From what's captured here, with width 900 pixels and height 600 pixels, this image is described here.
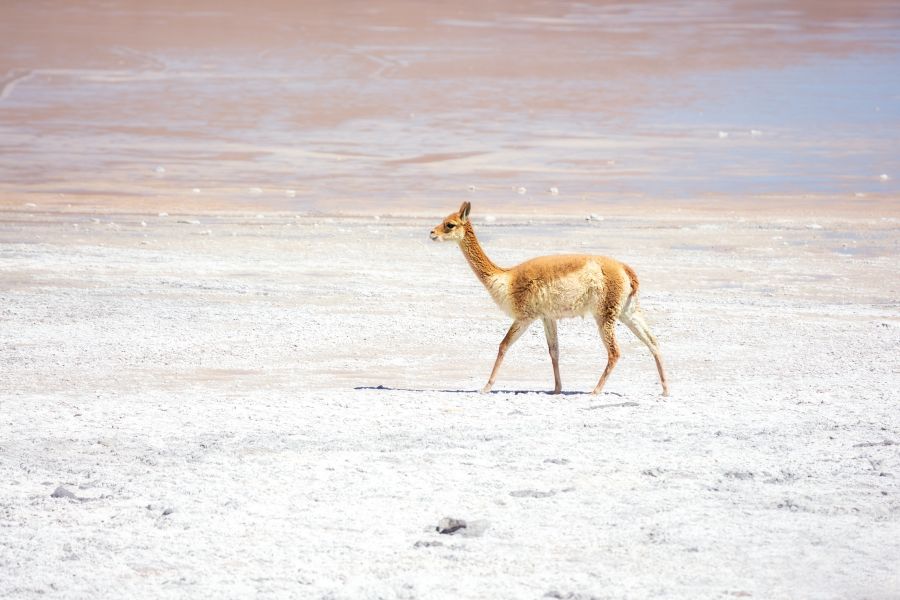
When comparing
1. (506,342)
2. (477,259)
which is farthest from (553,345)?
(477,259)

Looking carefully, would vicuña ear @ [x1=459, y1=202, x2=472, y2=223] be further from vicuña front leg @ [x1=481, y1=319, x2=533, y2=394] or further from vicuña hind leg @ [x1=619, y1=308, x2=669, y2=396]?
vicuña hind leg @ [x1=619, y1=308, x2=669, y2=396]

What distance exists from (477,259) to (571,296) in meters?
0.86

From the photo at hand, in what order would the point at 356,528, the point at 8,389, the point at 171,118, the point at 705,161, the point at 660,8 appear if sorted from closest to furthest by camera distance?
the point at 356,528 < the point at 8,389 < the point at 705,161 < the point at 171,118 < the point at 660,8

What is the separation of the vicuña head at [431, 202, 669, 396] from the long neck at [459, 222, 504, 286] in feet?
0.39

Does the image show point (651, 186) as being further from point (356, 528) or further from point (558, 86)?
point (356, 528)

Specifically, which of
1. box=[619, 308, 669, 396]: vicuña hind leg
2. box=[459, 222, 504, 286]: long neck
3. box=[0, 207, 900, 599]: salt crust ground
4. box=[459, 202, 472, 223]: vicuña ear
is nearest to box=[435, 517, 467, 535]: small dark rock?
box=[0, 207, 900, 599]: salt crust ground

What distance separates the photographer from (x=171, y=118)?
1246 inches

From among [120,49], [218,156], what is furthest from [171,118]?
[120,49]

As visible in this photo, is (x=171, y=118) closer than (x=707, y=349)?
No

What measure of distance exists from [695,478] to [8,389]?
195 inches

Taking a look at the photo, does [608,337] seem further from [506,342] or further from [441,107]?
[441,107]

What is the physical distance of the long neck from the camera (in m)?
10.3

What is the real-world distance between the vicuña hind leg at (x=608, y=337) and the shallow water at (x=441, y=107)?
11.3 meters

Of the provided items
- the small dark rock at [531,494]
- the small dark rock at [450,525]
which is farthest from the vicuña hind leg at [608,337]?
the small dark rock at [450,525]
